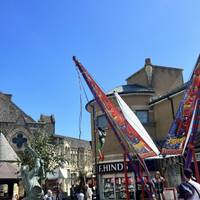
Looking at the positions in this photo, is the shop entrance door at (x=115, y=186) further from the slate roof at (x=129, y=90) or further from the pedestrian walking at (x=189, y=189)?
the pedestrian walking at (x=189, y=189)

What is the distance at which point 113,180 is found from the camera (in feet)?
86.0

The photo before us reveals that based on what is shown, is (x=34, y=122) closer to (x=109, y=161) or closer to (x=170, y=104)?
(x=109, y=161)

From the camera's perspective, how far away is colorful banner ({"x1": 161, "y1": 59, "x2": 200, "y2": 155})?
10859 mm

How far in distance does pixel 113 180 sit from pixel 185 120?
639 inches

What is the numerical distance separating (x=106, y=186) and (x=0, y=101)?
27068 millimetres

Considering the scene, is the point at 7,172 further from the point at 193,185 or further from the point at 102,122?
the point at 193,185

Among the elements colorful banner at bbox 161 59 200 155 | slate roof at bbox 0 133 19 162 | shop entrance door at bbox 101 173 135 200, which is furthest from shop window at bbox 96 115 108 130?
colorful banner at bbox 161 59 200 155

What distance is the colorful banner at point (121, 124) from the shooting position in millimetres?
12039

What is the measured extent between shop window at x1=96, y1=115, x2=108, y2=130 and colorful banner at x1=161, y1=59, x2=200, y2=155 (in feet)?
50.1

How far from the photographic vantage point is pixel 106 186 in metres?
26.8

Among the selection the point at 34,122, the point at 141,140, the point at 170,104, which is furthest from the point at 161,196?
the point at 34,122

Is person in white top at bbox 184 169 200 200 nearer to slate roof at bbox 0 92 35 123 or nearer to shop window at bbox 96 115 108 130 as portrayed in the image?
shop window at bbox 96 115 108 130

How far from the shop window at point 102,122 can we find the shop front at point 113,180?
3005 mm

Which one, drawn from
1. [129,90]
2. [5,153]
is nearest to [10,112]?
[5,153]
